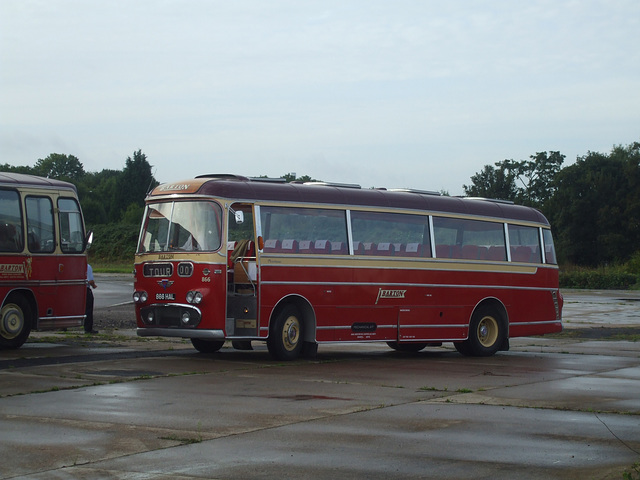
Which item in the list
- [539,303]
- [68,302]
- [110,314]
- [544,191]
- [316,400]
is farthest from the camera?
[544,191]

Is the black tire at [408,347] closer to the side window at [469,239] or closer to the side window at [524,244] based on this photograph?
the side window at [469,239]

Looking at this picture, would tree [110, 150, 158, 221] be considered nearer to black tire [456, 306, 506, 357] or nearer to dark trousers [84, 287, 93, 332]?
dark trousers [84, 287, 93, 332]

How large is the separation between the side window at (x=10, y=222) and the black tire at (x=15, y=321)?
1.02 metres

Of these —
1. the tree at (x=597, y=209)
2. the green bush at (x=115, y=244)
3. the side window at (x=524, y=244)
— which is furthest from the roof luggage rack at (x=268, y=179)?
the tree at (x=597, y=209)

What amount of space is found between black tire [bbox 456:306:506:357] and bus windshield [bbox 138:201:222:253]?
622cm

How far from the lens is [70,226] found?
65.7 feet

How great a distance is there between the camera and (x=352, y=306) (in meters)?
18.1

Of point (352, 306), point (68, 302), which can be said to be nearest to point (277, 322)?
point (352, 306)

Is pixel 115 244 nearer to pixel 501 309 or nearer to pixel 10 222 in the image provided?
pixel 10 222

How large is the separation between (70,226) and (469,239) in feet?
26.7

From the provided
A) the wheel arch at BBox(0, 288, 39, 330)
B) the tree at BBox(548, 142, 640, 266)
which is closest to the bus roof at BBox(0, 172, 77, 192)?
the wheel arch at BBox(0, 288, 39, 330)

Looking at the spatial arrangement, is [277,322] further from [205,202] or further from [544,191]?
[544,191]

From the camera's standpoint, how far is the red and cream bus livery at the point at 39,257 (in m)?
18.6

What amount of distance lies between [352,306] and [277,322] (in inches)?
68.6
